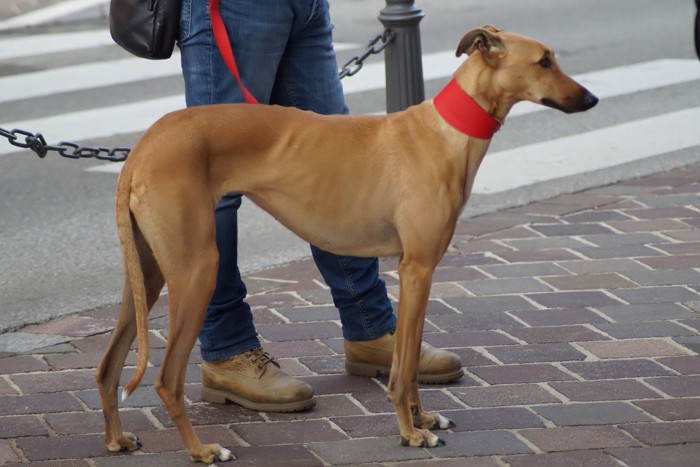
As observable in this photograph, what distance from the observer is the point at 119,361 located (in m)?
3.80

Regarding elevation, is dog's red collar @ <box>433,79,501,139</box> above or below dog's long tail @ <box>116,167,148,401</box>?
above

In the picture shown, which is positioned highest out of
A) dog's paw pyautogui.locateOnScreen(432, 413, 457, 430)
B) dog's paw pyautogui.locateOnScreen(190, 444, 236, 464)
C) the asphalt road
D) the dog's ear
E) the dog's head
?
the dog's ear

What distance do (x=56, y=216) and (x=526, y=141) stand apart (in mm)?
3201

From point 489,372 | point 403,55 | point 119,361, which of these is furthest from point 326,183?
point 403,55

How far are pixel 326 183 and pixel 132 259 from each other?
0.60m

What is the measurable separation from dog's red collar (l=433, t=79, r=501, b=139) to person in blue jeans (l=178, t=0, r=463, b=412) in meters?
0.67

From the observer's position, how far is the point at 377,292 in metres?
4.47

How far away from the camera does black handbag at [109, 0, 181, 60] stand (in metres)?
4.00

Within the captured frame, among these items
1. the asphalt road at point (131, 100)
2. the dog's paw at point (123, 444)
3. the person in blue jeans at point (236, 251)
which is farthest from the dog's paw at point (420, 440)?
the asphalt road at point (131, 100)

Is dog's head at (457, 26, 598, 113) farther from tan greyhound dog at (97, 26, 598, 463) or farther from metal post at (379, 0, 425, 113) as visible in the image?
metal post at (379, 0, 425, 113)

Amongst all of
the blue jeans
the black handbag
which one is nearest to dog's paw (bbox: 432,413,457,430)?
the blue jeans

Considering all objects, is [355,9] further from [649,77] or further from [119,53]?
[649,77]

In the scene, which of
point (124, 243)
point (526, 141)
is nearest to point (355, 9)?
point (526, 141)

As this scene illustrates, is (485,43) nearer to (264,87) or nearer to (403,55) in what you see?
(264,87)
